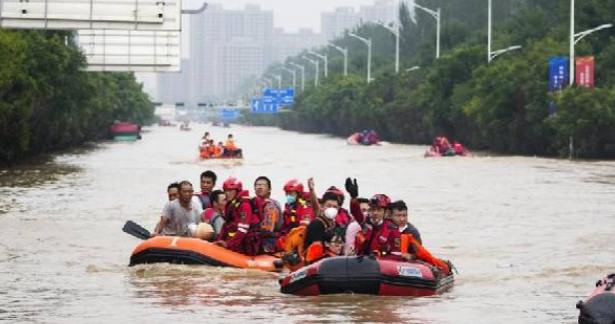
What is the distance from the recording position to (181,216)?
21.6 meters

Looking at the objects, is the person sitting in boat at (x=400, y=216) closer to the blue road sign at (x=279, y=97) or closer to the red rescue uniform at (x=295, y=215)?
the red rescue uniform at (x=295, y=215)

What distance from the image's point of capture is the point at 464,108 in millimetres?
79188

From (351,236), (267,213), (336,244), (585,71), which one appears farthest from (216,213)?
(585,71)

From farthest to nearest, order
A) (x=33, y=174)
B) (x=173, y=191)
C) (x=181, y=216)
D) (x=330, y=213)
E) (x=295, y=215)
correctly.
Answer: (x=33, y=174) < (x=173, y=191) < (x=181, y=216) < (x=295, y=215) < (x=330, y=213)

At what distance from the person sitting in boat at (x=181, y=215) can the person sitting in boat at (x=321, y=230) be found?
266 centimetres

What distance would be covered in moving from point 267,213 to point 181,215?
158 centimetres

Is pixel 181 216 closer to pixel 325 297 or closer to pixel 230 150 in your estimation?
pixel 325 297

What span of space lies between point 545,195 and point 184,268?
19.6m


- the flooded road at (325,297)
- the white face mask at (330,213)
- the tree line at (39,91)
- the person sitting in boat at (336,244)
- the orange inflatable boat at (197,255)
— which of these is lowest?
the flooded road at (325,297)

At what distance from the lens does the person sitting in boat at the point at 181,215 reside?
70.5 feet

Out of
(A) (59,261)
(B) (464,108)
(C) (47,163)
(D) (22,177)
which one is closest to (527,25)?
(B) (464,108)

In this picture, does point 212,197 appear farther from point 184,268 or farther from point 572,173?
point 572,173

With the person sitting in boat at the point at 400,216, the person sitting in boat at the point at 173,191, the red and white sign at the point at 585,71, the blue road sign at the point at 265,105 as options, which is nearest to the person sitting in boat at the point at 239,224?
the person sitting in boat at the point at 173,191

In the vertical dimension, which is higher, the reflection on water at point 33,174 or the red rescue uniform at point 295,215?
the red rescue uniform at point 295,215
